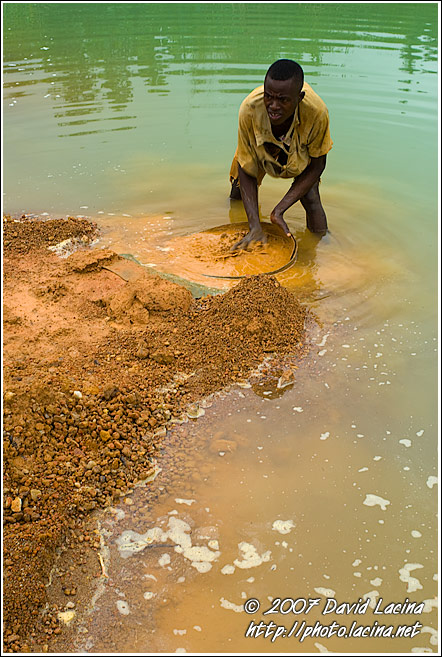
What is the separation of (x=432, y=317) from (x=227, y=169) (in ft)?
9.45

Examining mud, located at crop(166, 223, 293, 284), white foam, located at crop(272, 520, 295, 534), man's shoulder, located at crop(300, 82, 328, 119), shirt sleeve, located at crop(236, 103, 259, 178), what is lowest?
white foam, located at crop(272, 520, 295, 534)

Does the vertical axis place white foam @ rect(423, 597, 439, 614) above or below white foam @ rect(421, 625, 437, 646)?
above

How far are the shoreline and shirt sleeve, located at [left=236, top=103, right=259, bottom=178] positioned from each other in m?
1.08

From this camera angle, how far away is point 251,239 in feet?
14.0

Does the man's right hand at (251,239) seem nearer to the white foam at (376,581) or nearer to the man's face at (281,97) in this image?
the man's face at (281,97)

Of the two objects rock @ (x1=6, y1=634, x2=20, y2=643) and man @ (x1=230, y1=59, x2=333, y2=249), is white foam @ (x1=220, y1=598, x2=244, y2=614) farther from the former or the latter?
man @ (x1=230, y1=59, x2=333, y2=249)

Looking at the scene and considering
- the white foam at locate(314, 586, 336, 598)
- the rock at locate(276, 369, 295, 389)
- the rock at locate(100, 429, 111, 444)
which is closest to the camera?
the white foam at locate(314, 586, 336, 598)

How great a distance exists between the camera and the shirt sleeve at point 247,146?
4.05m

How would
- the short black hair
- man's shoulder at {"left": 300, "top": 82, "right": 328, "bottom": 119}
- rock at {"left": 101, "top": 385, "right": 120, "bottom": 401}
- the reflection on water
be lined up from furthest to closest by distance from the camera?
the reflection on water < man's shoulder at {"left": 300, "top": 82, "right": 328, "bottom": 119} < the short black hair < rock at {"left": 101, "top": 385, "right": 120, "bottom": 401}

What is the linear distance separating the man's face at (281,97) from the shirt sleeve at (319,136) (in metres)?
0.22

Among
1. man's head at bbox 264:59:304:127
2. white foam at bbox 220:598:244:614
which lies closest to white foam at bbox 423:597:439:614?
white foam at bbox 220:598:244:614

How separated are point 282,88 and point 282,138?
469 mm

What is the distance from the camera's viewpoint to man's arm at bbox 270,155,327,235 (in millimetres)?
4121

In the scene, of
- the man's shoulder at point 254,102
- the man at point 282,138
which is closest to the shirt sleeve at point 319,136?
the man at point 282,138
